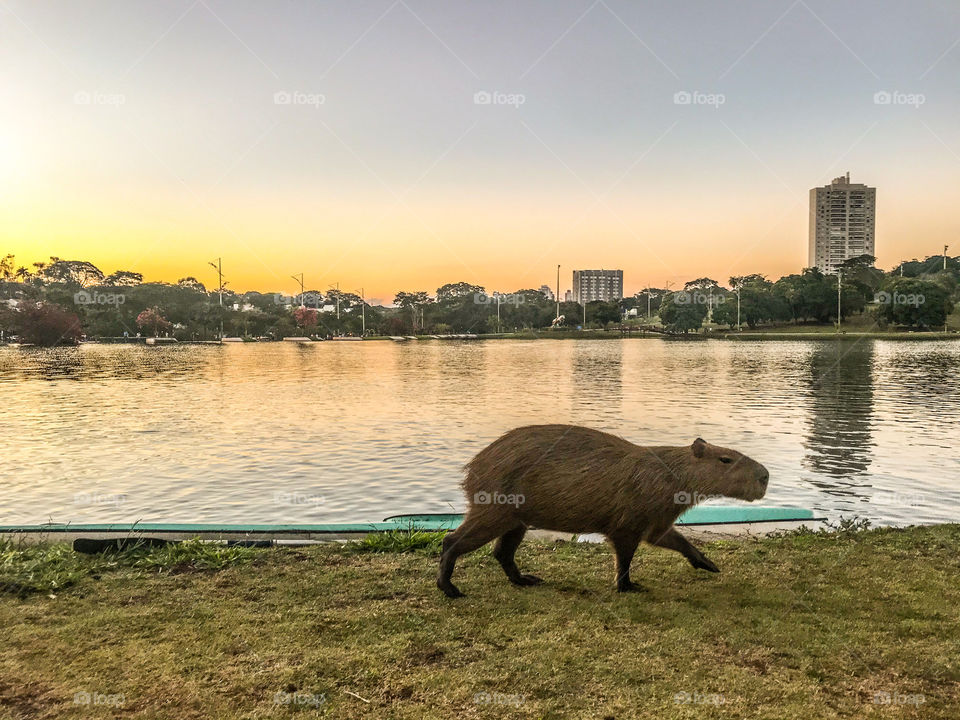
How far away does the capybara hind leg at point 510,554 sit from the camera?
529 centimetres

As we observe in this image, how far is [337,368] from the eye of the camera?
5128cm

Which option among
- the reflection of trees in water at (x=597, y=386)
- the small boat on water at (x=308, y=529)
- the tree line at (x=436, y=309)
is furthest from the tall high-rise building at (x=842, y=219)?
the small boat on water at (x=308, y=529)

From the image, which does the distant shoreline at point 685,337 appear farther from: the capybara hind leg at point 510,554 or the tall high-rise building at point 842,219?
the capybara hind leg at point 510,554

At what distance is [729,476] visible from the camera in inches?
200

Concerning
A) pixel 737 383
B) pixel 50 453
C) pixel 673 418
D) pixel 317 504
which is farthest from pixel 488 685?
pixel 737 383

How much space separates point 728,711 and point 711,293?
504 ft

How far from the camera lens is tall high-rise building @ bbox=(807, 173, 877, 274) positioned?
175m

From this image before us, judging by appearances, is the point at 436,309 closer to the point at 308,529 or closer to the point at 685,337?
the point at 685,337

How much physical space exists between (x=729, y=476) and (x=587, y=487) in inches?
42.1

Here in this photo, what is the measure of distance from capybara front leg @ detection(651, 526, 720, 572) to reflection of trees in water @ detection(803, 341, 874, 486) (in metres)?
7.52

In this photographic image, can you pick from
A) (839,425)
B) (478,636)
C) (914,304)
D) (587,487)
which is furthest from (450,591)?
(914,304)

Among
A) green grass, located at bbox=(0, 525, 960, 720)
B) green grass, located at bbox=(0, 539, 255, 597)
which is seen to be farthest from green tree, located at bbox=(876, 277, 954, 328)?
green grass, located at bbox=(0, 539, 255, 597)

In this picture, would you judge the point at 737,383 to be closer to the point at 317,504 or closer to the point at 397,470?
the point at 397,470

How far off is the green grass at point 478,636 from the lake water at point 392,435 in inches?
167
